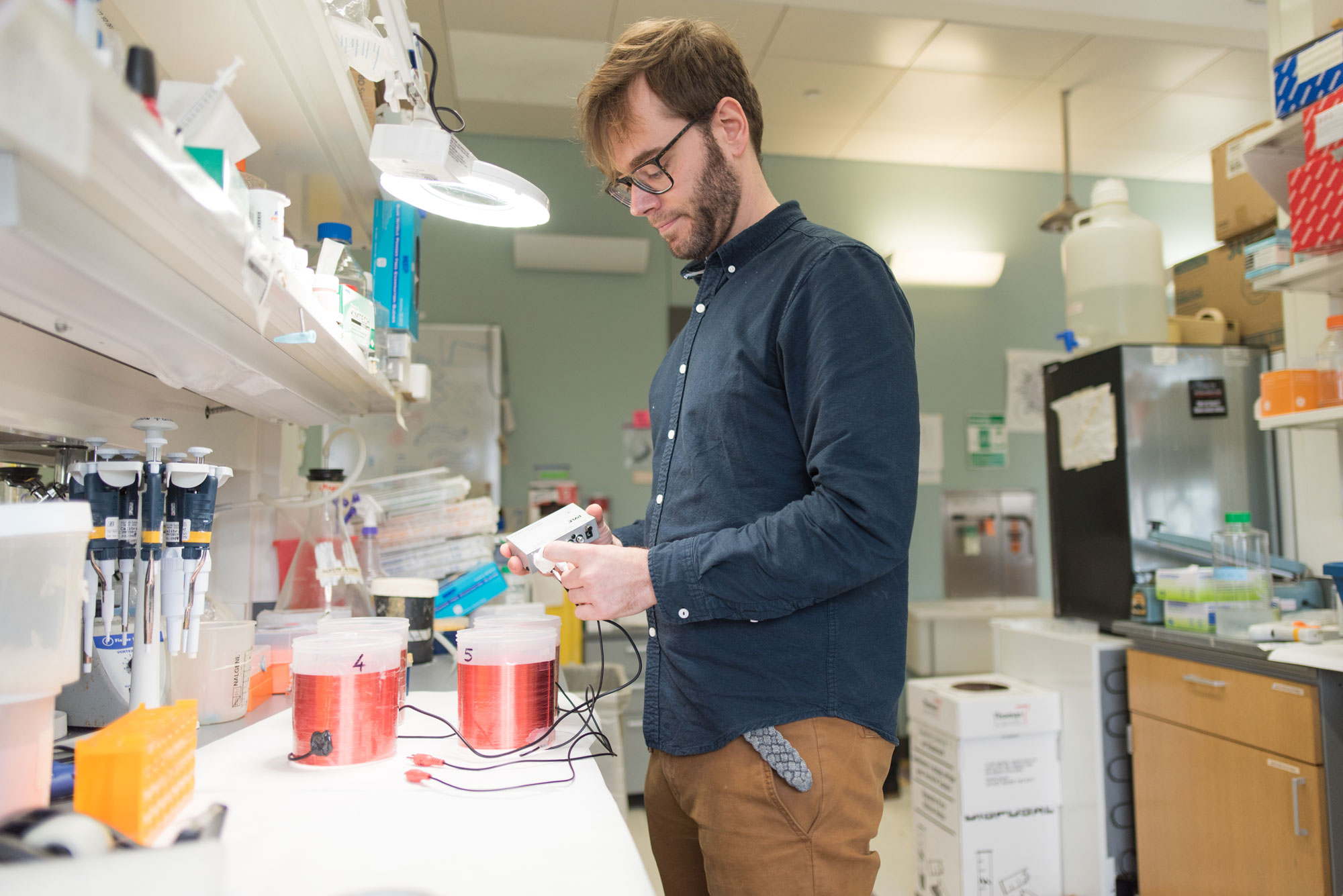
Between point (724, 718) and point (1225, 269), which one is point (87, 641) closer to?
point (724, 718)

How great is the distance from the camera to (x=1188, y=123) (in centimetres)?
376

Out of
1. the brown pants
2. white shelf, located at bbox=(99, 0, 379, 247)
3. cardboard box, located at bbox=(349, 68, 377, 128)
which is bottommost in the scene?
the brown pants

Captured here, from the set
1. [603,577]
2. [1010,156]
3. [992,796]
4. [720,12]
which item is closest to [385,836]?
[603,577]

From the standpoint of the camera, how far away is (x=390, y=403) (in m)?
1.85

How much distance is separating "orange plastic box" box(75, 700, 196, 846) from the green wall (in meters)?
3.10

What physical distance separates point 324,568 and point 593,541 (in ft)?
1.99

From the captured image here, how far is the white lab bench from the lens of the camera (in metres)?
0.55

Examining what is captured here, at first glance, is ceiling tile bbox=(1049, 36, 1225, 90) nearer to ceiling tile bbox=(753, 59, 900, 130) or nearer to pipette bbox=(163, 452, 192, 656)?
ceiling tile bbox=(753, 59, 900, 130)

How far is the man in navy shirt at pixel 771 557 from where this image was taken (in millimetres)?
870

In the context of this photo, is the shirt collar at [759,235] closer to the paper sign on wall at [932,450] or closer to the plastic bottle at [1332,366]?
the plastic bottle at [1332,366]

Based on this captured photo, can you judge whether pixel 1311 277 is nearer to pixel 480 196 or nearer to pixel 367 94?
pixel 480 196

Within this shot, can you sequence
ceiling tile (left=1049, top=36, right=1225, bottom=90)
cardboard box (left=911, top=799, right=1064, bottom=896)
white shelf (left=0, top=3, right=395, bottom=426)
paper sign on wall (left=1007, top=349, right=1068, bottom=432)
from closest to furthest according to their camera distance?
white shelf (left=0, top=3, right=395, bottom=426) < cardboard box (left=911, top=799, right=1064, bottom=896) < ceiling tile (left=1049, top=36, right=1225, bottom=90) < paper sign on wall (left=1007, top=349, right=1068, bottom=432)

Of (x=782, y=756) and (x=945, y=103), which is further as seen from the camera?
(x=945, y=103)

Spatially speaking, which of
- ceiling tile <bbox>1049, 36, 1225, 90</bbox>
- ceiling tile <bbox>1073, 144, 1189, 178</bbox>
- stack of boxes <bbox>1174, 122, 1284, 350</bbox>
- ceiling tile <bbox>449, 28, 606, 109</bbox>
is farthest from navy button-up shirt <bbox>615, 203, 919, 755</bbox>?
ceiling tile <bbox>1073, 144, 1189, 178</bbox>
